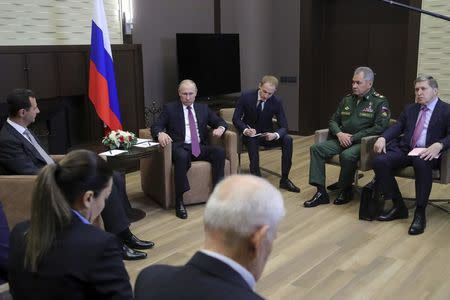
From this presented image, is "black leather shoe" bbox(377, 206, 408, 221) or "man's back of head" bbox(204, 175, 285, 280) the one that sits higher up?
"man's back of head" bbox(204, 175, 285, 280)

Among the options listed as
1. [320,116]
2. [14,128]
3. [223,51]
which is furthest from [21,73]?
[320,116]

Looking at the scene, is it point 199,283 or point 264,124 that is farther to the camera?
point 264,124

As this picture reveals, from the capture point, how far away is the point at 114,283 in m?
1.46

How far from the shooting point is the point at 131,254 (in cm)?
327

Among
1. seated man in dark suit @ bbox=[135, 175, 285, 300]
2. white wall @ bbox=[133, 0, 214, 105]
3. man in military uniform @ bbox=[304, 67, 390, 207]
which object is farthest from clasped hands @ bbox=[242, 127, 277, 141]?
seated man in dark suit @ bbox=[135, 175, 285, 300]

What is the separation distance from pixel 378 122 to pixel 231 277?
138 inches

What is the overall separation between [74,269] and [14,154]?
6.71ft

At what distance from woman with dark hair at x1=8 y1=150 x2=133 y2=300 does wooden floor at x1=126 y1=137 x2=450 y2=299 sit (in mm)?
1532

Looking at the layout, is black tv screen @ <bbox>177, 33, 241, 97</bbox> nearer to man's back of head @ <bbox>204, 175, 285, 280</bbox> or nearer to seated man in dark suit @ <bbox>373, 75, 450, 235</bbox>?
seated man in dark suit @ <bbox>373, 75, 450, 235</bbox>

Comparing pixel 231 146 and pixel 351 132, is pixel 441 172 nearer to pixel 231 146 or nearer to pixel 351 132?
pixel 351 132

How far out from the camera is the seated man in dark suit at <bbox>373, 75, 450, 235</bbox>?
372 centimetres

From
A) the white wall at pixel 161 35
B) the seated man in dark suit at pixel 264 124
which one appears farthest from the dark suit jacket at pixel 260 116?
Result: the white wall at pixel 161 35

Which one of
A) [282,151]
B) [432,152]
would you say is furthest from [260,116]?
[432,152]

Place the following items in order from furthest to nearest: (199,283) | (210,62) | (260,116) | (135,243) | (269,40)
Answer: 1. (269,40)
2. (210,62)
3. (260,116)
4. (135,243)
5. (199,283)
